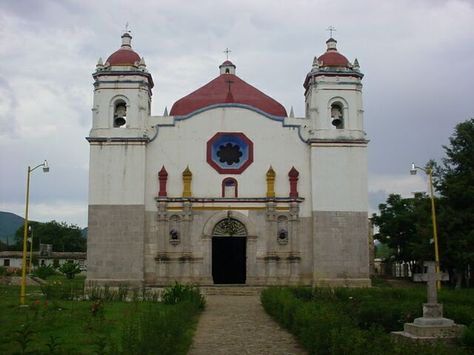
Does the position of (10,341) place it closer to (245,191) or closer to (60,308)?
(60,308)

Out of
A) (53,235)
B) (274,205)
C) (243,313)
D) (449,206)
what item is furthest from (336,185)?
(53,235)

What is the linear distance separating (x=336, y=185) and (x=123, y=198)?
400 inches

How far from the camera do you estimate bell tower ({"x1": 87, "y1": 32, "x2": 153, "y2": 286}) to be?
2814cm

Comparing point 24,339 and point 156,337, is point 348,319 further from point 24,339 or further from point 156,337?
point 24,339

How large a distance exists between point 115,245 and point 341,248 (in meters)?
10.5

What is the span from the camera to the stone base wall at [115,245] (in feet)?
91.8

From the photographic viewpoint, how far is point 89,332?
12727 mm

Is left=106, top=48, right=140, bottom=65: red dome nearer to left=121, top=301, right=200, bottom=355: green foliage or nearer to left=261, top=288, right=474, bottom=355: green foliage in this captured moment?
left=261, top=288, right=474, bottom=355: green foliage

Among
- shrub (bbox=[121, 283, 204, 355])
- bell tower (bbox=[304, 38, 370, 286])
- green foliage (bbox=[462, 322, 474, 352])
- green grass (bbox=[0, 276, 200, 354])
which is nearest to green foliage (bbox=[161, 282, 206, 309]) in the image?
green grass (bbox=[0, 276, 200, 354])

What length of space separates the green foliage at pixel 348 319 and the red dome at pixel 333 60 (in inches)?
568

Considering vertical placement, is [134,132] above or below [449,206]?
above

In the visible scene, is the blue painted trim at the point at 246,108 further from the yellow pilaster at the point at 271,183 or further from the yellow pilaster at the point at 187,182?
the yellow pilaster at the point at 187,182

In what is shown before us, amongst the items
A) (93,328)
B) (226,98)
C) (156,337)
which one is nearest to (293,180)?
(226,98)

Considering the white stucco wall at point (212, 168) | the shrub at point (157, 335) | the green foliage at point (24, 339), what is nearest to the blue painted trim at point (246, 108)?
the white stucco wall at point (212, 168)
